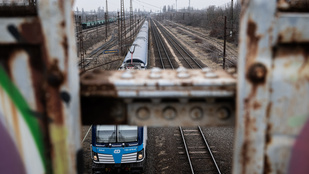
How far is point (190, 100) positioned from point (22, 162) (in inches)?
61.8

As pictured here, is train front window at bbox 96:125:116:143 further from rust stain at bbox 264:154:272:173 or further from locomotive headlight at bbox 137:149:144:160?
rust stain at bbox 264:154:272:173

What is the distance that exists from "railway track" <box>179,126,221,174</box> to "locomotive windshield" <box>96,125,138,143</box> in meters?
2.14

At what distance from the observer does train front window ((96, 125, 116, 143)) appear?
8.09 m

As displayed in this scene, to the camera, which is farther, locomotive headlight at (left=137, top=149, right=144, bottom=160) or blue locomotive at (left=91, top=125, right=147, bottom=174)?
locomotive headlight at (left=137, top=149, right=144, bottom=160)

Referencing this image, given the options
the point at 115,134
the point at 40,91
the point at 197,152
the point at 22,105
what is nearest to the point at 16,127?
the point at 22,105

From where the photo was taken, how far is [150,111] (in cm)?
266

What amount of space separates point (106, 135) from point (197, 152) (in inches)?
131

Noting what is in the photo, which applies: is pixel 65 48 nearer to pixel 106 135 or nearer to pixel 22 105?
pixel 22 105

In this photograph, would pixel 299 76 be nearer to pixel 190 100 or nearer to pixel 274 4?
pixel 274 4

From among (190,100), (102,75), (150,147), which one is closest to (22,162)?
(102,75)

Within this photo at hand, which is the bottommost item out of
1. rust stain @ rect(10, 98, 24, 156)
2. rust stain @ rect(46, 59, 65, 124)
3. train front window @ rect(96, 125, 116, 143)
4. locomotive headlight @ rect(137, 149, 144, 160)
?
locomotive headlight @ rect(137, 149, 144, 160)

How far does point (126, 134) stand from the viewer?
8141mm

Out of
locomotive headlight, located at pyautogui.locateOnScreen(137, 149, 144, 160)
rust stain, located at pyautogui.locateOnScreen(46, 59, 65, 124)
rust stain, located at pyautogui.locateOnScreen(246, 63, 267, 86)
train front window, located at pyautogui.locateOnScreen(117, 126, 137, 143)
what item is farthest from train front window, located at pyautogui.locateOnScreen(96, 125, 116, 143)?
rust stain, located at pyautogui.locateOnScreen(246, 63, 267, 86)

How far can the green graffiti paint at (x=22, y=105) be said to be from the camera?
7.43ft
